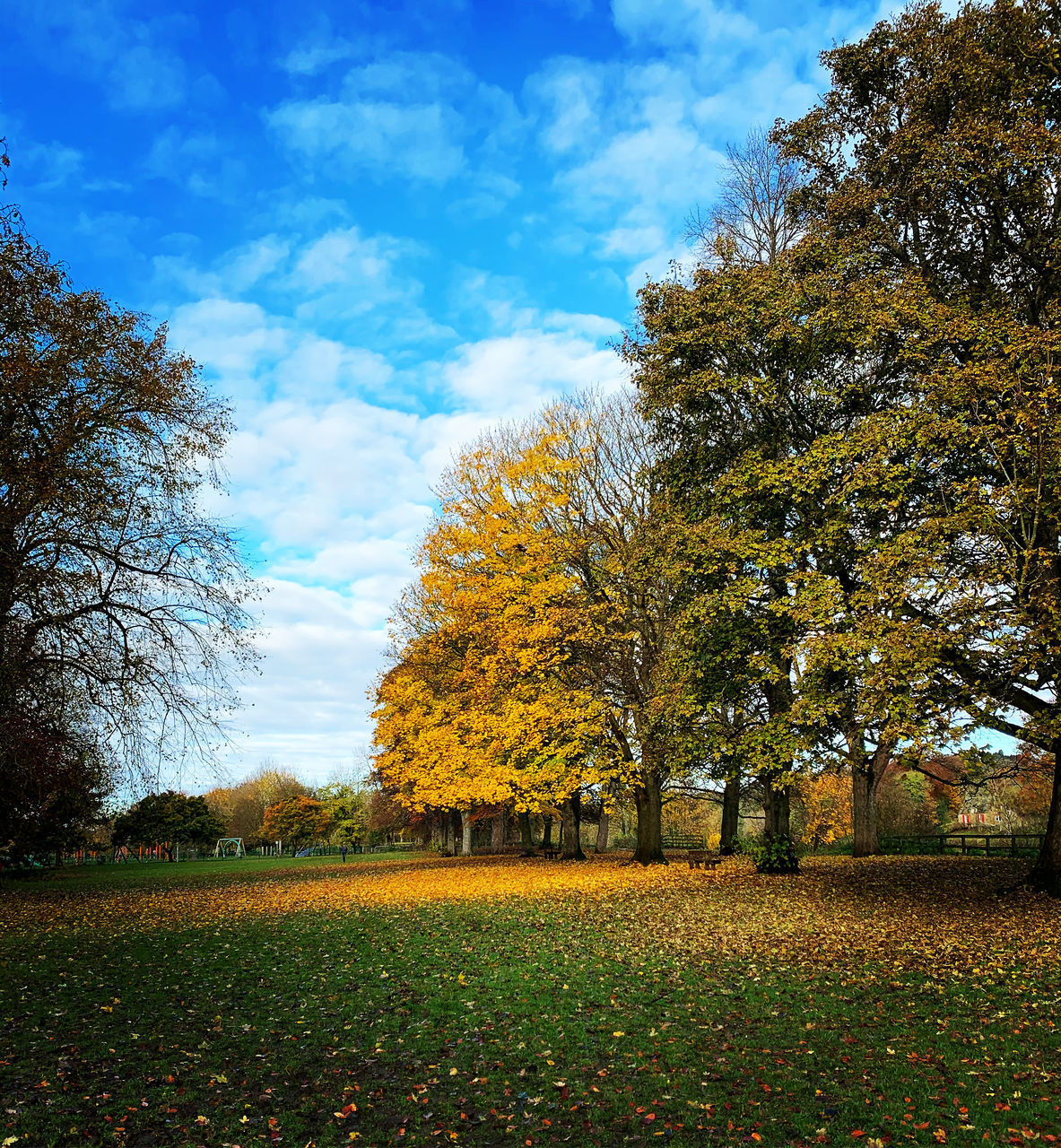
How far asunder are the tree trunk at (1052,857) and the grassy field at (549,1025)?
51 centimetres

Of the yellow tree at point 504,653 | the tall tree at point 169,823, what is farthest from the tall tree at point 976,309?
the tall tree at point 169,823

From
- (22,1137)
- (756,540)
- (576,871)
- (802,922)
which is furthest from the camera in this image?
(576,871)

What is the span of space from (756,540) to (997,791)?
31.3m

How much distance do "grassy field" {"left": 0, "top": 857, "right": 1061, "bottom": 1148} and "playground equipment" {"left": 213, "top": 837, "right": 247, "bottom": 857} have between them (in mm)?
48037

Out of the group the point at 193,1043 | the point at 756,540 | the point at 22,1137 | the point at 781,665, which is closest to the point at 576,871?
the point at 781,665

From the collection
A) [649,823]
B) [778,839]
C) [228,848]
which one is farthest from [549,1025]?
[228,848]

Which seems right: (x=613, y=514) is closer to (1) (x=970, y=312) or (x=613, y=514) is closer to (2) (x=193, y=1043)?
(1) (x=970, y=312)

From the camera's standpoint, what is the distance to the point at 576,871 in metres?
25.9

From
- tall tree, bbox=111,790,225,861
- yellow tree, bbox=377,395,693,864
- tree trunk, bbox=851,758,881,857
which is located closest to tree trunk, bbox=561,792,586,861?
yellow tree, bbox=377,395,693,864

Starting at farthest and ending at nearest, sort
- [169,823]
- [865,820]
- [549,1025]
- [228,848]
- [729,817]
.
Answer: [228,848], [169,823], [729,817], [865,820], [549,1025]

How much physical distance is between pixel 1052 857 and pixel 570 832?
2108cm

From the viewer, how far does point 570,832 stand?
33562 mm

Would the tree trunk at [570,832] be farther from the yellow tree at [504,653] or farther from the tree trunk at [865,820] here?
the tree trunk at [865,820]

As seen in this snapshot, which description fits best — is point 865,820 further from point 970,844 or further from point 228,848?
point 228,848
